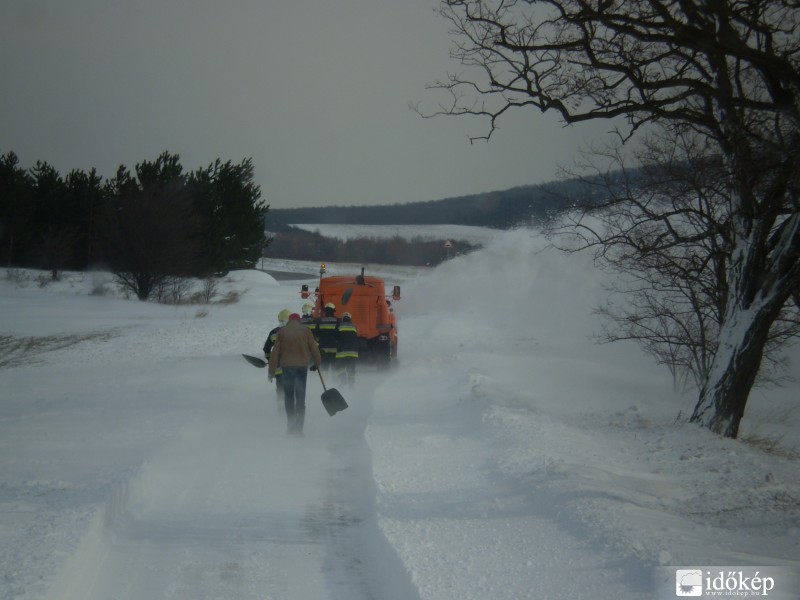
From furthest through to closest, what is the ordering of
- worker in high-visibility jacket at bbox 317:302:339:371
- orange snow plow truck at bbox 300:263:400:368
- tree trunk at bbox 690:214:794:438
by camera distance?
orange snow plow truck at bbox 300:263:400:368 → worker in high-visibility jacket at bbox 317:302:339:371 → tree trunk at bbox 690:214:794:438

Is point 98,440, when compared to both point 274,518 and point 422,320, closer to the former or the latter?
point 274,518

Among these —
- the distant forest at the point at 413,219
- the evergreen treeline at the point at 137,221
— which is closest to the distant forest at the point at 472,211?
the distant forest at the point at 413,219

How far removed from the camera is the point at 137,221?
42781 mm

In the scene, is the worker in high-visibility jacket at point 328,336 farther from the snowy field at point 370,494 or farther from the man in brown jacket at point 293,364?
the man in brown jacket at point 293,364

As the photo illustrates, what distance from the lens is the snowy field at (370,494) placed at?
565cm

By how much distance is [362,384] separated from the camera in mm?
19125

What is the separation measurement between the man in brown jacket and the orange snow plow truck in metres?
9.30

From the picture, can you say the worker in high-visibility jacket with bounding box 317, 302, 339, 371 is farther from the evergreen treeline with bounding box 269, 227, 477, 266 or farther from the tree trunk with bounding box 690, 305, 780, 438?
the evergreen treeline with bounding box 269, 227, 477, 266

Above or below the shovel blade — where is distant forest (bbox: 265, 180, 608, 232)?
above

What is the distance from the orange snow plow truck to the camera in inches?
863

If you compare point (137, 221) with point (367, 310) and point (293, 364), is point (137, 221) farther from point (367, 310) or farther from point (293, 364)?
point (293, 364)

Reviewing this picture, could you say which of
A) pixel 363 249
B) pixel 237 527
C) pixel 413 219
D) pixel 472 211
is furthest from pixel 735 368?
pixel 413 219

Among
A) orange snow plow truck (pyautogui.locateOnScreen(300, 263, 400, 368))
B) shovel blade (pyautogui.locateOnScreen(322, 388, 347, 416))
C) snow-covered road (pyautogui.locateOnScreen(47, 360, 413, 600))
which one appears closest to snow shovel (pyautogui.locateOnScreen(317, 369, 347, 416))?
shovel blade (pyautogui.locateOnScreen(322, 388, 347, 416))

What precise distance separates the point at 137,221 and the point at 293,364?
33308 millimetres
